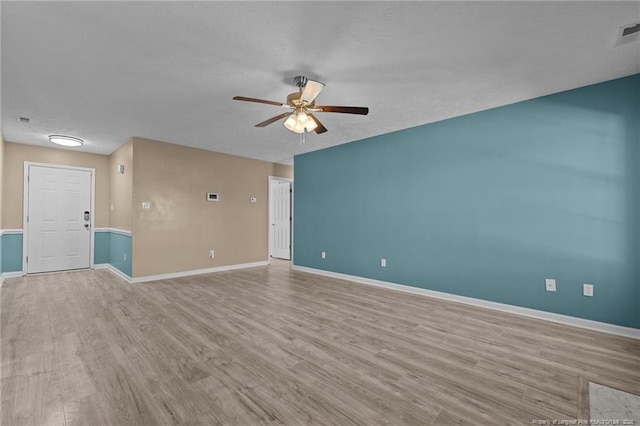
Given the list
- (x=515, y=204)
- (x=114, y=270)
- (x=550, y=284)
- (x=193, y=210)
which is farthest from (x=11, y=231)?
(x=550, y=284)

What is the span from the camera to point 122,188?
5.39 meters

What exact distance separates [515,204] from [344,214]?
2717 millimetres

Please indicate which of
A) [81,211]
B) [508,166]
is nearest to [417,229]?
[508,166]

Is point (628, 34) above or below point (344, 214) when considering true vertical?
above

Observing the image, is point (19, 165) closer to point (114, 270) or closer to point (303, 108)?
point (114, 270)

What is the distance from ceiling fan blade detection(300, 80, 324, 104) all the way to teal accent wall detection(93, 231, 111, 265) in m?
5.71

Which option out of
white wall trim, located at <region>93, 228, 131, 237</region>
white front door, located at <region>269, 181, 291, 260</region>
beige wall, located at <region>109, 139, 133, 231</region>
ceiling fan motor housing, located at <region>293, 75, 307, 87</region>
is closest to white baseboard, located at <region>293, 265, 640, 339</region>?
white front door, located at <region>269, 181, 291, 260</region>

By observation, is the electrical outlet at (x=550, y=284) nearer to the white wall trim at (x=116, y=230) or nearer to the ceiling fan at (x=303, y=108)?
the ceiling fan at (x=303, y=108)

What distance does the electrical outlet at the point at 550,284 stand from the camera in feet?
10.4

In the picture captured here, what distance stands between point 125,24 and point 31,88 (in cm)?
193

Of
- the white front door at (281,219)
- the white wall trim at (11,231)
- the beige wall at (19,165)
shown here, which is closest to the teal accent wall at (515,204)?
the white front door at (281,219)

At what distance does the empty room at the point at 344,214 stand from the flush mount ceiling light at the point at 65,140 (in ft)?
0.49

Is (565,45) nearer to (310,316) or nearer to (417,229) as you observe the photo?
(417,229)

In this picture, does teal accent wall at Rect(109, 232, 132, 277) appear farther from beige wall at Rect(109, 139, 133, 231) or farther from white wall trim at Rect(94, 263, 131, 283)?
beige wall at Rect(109, 139, 133, 231)
